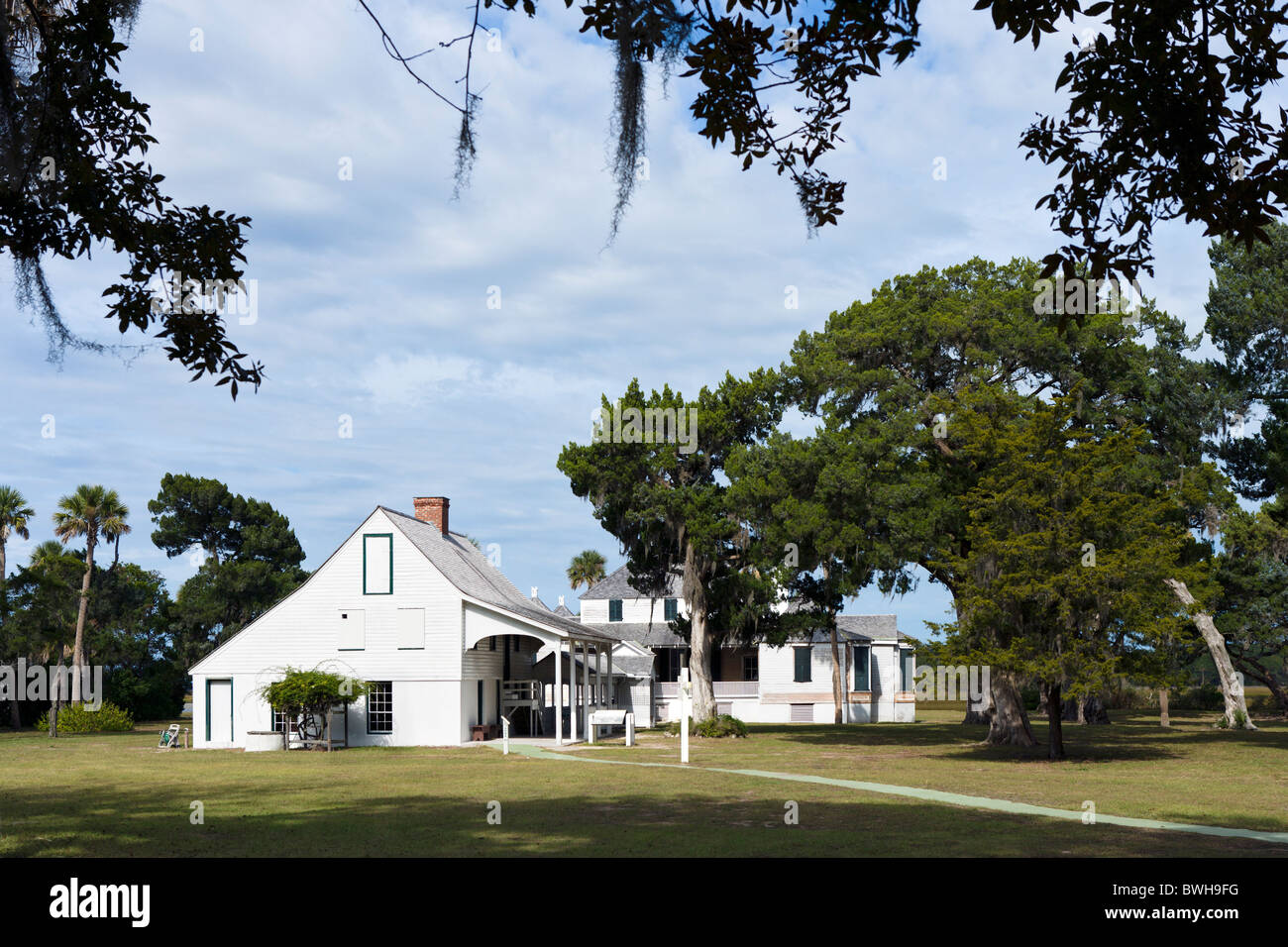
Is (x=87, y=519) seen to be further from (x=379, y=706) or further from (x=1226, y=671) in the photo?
(x=1226, y=671)

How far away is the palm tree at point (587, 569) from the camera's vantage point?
303ft

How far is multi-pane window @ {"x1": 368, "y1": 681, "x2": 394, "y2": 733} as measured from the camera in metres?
38.4

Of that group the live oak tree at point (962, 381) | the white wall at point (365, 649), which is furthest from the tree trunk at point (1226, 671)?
the white wall at point (365, 649)

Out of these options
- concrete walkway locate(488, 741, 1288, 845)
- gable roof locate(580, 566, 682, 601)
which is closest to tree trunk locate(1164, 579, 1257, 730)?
concrete walkway locate(488, 741, 1288, 845)

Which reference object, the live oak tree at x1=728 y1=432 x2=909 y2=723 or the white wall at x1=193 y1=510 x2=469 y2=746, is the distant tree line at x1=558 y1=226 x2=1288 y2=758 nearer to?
the live oak tree at x1=728 y1=432 x2=909 y2=723

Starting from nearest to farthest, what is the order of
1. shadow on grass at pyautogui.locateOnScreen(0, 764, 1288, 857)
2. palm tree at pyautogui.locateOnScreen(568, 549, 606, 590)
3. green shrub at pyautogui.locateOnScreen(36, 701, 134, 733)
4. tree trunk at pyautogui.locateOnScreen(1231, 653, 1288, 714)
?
shadow on grass at pyautogui.locateOnScreen(0, 764, 1288, 857) < tree trunk at pyautogui.locateOnScreen(1231, 653, 1288, 714) < green shrub at pyautogui.locateOnScreen(36, 701, 134, 733) < palm tree at pyautogui.locateOnScreen(568, 549, 606, 590)

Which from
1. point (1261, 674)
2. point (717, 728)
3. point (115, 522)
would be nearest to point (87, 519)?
point (115, 522)

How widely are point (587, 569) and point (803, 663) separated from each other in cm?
3258

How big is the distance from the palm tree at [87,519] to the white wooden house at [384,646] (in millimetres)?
22204

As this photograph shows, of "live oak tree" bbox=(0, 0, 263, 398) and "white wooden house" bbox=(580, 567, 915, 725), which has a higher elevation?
"live oak tree" bbox=(0, 0, 263, 398)

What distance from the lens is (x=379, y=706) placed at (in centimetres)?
3862

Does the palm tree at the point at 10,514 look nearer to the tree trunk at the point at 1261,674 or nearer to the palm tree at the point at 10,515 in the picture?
the palm tree at the point at 10,515

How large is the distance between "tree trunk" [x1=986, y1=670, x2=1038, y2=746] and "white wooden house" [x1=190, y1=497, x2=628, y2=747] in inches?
518

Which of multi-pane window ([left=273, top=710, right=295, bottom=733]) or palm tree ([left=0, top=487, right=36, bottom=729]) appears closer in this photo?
multi-pane window ([left=273, top=710, right=295, bottom=733])
